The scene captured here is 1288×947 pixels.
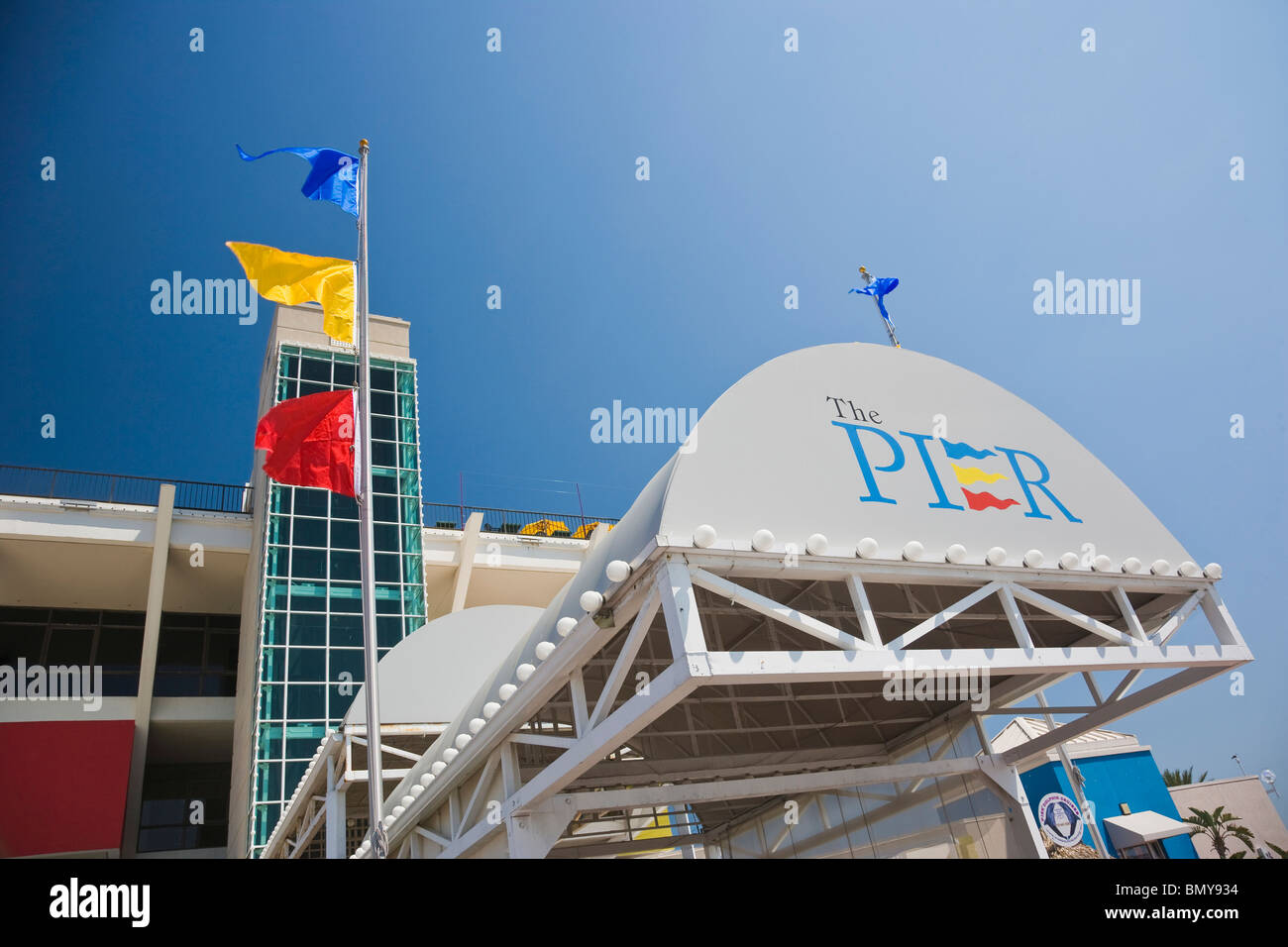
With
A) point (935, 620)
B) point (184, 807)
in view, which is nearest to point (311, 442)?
point (935, 620)

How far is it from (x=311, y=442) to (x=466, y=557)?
20.4 m

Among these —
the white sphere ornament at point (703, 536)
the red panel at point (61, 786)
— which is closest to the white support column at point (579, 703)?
the white sphere ornament at point (703, 536)

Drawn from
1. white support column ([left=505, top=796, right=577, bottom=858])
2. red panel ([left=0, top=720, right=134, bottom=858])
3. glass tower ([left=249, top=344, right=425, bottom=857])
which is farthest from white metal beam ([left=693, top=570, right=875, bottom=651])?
red panel ([left=0, top=720, right=134, bottom=858])

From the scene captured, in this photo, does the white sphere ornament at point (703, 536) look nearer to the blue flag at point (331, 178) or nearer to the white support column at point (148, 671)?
the blue flag at point (331, 178)

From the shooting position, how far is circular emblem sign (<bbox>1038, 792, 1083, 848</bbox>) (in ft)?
78.9

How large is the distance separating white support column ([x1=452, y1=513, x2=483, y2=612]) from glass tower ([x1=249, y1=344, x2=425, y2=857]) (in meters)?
3.06

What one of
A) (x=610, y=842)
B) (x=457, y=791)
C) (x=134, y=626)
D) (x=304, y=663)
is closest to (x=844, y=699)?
(x=610, y=842)

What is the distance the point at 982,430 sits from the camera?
331 inches

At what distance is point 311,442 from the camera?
934 centimetres

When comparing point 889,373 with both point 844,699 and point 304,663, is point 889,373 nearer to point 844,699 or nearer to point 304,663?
point 844,699

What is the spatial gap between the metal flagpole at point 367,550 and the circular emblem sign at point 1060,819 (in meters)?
21.8

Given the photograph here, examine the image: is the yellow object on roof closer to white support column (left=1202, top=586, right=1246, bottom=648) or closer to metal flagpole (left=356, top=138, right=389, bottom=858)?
metal flagpole (left=356, top=138, right=389, bottom=858)
